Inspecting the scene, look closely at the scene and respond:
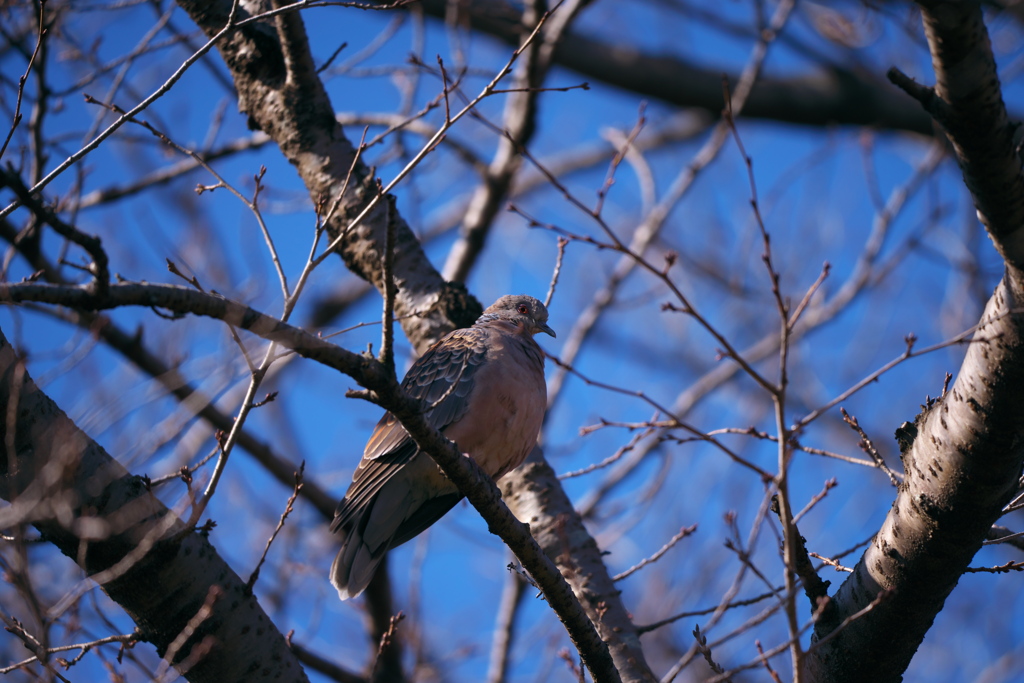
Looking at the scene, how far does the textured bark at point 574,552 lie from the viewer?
13.2 feet

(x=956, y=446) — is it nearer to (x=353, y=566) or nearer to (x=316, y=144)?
(x=353, y=566)

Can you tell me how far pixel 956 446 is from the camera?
2.73m

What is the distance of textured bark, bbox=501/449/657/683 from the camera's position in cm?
403

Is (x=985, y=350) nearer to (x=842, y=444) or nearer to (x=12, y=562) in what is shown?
(x=12, y=562)

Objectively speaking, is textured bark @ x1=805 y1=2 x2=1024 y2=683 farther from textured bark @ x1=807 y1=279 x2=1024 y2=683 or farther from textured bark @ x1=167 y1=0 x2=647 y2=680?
textured bark @ x1=167 y1=0 x2=647 y2=680

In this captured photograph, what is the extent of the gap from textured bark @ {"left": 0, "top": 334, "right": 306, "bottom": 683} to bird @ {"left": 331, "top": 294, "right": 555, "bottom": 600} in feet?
4.04

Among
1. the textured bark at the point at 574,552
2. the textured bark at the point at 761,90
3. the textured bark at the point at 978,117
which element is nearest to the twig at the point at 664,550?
the textured bark at the point at 574,552

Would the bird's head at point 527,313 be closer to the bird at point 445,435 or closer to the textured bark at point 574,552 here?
the bird at point 445,435

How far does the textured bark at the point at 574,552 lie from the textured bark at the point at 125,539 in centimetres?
152

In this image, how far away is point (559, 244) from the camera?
14.6ft

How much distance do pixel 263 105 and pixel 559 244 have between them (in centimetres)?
209

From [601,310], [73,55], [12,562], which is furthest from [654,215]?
[12,562]

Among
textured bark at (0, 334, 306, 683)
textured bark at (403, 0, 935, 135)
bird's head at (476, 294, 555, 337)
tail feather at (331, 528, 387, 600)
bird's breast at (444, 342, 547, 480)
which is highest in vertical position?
textured bark at (403, 0, 935, 135)

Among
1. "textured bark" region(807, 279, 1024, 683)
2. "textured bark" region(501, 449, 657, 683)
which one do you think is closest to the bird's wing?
"textured bark" region(501, 449, 657, 683)
